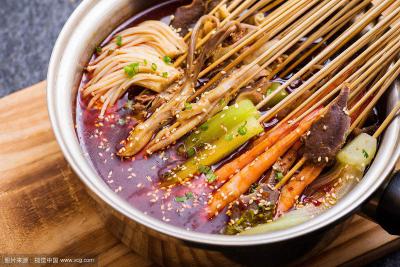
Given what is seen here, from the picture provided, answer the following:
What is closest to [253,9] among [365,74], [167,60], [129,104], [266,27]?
[266,27]

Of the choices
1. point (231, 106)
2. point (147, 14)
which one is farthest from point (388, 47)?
point (147, 14)

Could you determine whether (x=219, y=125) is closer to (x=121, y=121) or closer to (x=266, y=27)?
(x=121, y=121)

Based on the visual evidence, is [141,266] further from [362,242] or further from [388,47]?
[388,47]

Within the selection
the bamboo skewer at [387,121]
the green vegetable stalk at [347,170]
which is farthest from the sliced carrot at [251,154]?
the bamboo skewer at [387,121]

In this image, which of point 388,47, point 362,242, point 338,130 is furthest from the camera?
point 362,242

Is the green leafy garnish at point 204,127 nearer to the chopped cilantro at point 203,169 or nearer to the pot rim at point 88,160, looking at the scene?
the chopped cilantro at point 203,169

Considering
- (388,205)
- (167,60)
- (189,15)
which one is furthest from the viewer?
(189,15)

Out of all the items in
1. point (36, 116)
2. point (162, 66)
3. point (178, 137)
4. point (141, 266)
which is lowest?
point (141, 266)
